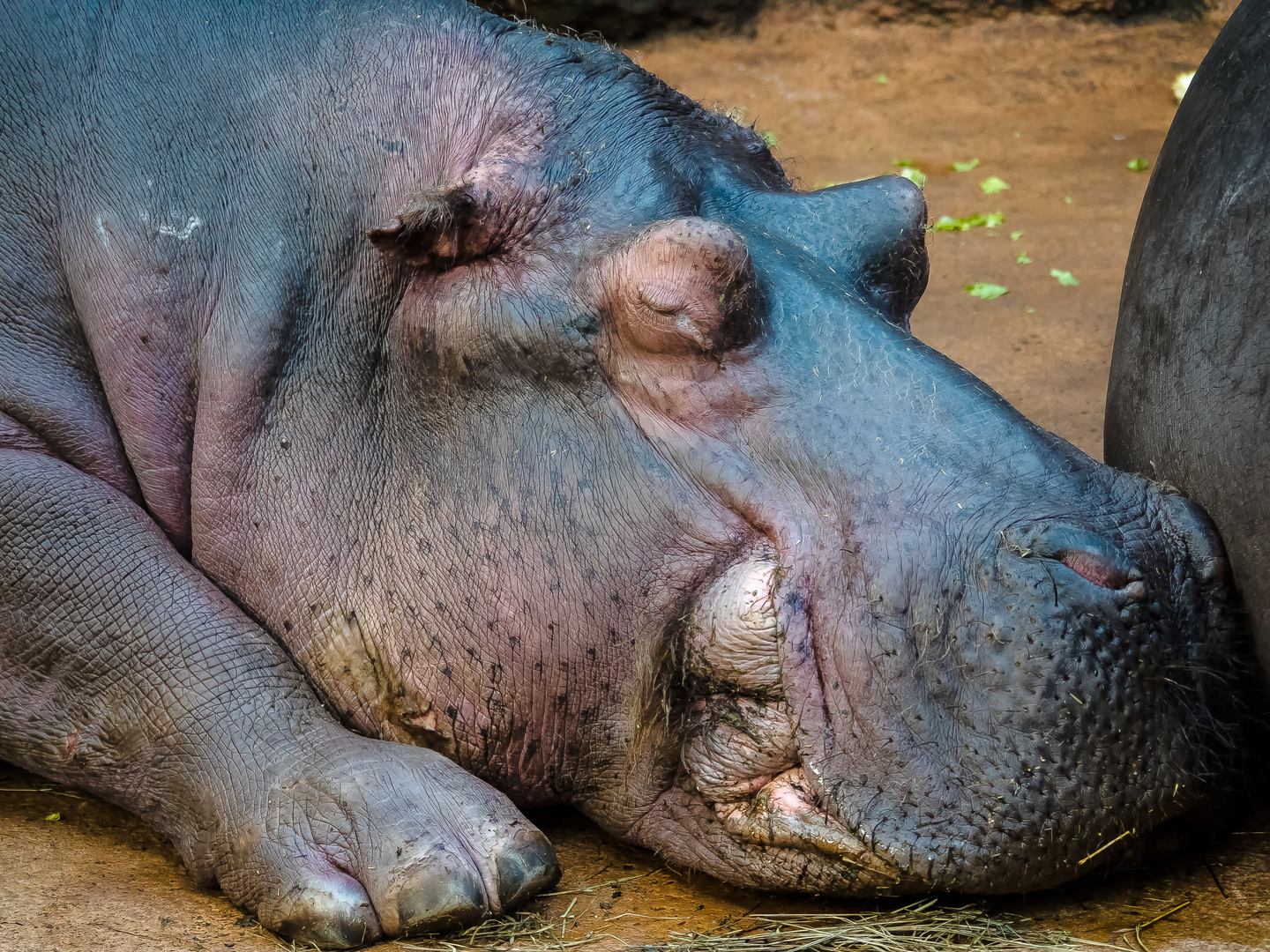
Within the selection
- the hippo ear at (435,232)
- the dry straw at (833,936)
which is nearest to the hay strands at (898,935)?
the dry straw at (833,936)

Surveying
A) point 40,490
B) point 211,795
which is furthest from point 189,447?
point 211,795

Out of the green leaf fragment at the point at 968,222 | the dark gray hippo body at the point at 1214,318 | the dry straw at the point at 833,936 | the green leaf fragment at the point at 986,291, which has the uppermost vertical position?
the dark gray hippo body at the point at 1214,318

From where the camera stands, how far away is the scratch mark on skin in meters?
2.86

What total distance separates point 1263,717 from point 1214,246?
907mm

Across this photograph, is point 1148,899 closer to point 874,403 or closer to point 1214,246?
point 874,403

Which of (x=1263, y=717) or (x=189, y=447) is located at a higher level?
(x=189, y=447)

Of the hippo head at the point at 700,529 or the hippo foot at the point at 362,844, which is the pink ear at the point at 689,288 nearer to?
the hippo head at the point at 700,529

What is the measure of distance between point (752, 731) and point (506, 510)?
24.9 inches

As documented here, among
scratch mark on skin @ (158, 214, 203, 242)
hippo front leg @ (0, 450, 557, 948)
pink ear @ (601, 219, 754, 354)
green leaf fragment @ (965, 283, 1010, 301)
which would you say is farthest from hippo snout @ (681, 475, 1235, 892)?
green leaf fragment @ (965, 283, 1010, 301)

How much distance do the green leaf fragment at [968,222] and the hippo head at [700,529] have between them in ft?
13.4

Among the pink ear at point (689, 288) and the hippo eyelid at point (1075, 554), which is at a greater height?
the pink ear at point (689, 288)

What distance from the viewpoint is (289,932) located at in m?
2.38

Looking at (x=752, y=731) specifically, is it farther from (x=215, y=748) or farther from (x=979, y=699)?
(x=215, y=748)

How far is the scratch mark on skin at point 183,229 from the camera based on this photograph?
2861mm
